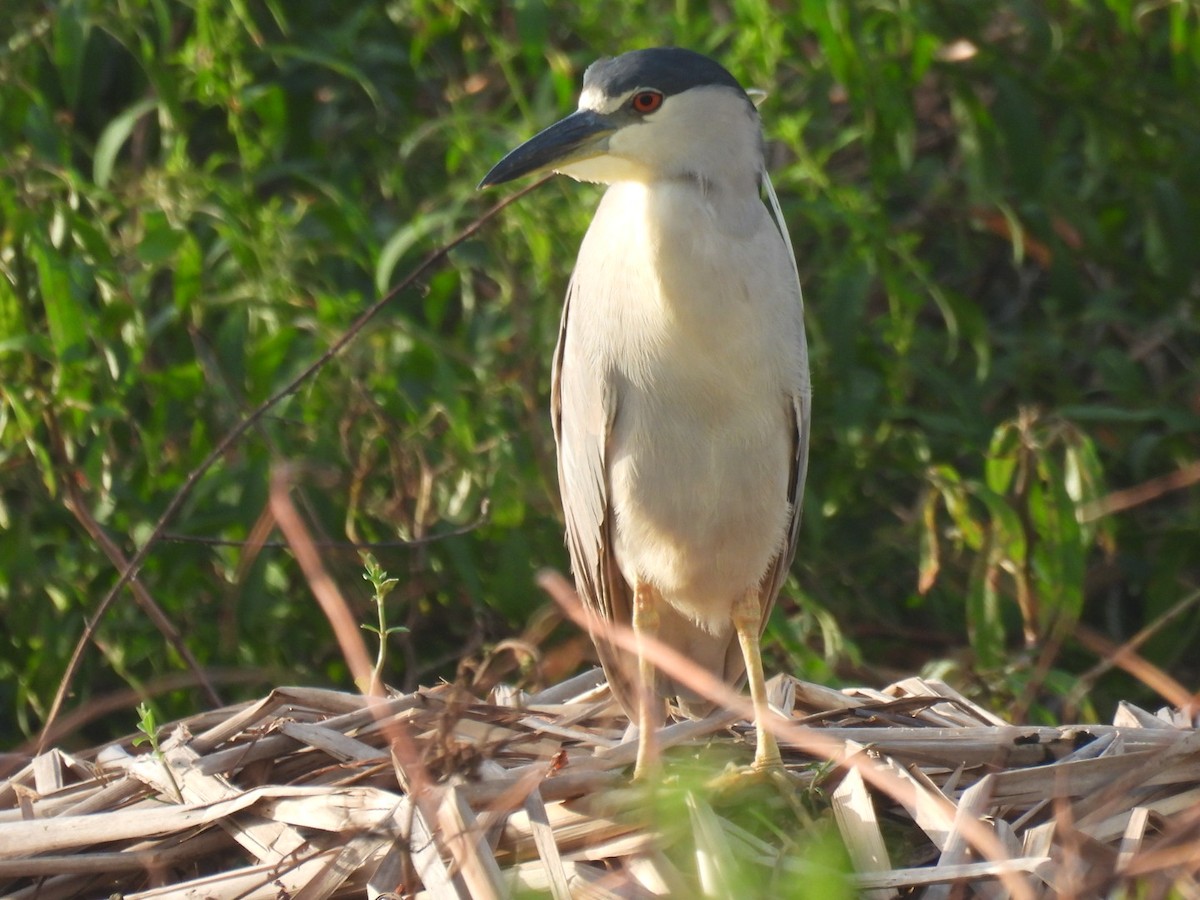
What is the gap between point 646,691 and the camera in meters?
2.61

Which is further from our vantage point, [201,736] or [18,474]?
[18,474]

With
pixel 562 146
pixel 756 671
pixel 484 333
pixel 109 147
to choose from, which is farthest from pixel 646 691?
pixel 109 147

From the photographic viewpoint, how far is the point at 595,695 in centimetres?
285

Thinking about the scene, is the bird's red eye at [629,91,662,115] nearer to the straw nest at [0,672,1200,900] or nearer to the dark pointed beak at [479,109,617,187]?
the dark pointed beak at [479,109,617,187]

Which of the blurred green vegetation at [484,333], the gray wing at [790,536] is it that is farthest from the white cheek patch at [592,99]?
the blurred green vegetation at [484,333]

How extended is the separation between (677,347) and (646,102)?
41 cm

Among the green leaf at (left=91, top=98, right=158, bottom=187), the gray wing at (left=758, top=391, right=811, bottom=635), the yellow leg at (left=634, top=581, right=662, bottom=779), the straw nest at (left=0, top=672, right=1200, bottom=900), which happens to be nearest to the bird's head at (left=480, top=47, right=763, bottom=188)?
the gray wing at (left=758, top=391, right=811, bottom=635)

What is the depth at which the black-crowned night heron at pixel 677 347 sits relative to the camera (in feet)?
8.73

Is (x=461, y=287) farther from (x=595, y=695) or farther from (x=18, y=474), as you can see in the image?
(x=595, y=695)

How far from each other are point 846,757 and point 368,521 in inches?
68.5

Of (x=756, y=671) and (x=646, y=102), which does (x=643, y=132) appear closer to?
(x=646, y=102)

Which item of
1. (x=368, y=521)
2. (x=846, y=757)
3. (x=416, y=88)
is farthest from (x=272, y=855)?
(x=416, y=88)

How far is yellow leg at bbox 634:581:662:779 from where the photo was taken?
7.94 ft

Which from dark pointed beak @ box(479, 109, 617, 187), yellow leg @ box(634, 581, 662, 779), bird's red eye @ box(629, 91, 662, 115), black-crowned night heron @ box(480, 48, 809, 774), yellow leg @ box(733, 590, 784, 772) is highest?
bird's red eye @ box(629, 91, 662, 115)
